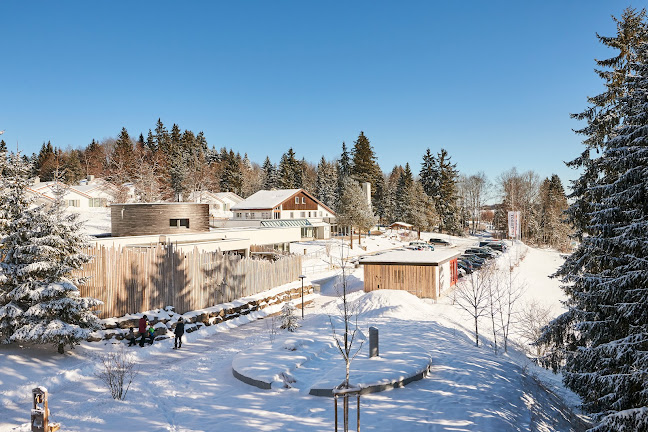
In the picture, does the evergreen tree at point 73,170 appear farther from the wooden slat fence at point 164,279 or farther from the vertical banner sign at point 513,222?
the vertical banner sign at point 513,222

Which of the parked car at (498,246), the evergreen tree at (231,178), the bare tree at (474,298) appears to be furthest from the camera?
the evergreen tree at (231,178)

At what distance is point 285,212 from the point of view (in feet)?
184

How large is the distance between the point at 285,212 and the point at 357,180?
2044cm

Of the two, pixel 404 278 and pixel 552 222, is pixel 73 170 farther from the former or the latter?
pixel 552 222

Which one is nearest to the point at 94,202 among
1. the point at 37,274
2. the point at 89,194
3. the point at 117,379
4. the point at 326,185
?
the point at 89,194

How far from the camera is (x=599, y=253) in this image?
1023cm

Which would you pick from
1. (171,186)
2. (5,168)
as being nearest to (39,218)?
(5,168)

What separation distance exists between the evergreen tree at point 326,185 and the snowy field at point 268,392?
64367mm

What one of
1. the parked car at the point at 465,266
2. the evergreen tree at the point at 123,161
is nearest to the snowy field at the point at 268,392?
the parked car at the point at 465,266

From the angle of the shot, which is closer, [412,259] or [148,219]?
[412,259]

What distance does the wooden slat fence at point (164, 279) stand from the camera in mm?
13883

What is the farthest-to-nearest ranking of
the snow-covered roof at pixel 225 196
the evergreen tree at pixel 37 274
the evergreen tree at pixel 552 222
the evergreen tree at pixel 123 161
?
the snow-covered roof at pixel 225 196 < the evergreen tree at pixel 123 161 < the evergreen tree at pixel 552 222 < the evergreen tree at pixel 37 274

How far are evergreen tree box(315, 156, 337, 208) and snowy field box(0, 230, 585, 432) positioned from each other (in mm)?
64367

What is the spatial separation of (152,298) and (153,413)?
24.7 feet
